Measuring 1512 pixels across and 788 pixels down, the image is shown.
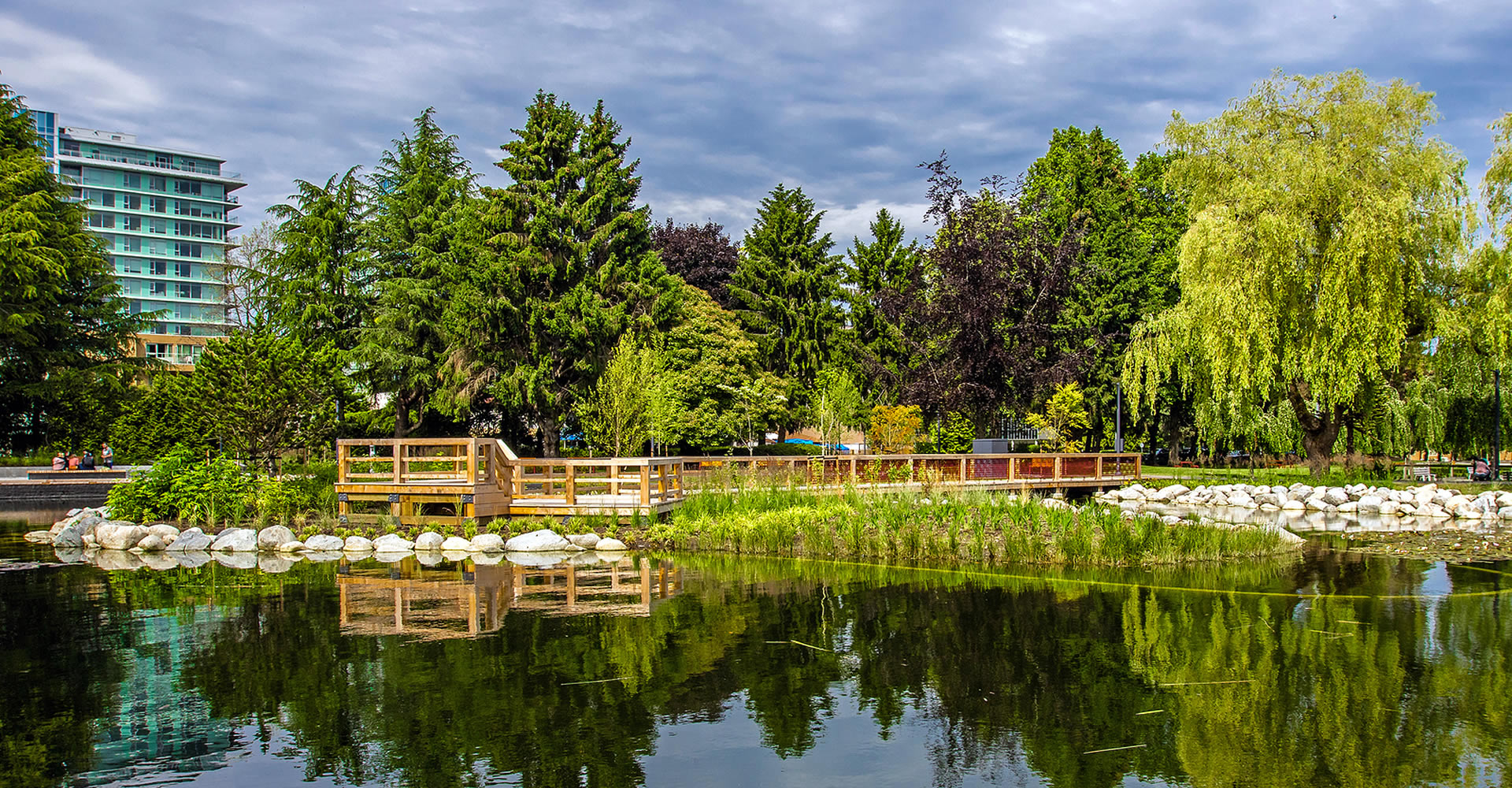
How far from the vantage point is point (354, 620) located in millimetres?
10727

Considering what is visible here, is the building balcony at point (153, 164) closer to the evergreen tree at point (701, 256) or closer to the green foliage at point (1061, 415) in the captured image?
the evergreen tree at point (701, 256)

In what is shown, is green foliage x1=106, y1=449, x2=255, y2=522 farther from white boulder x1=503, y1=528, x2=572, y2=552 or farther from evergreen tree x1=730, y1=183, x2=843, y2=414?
evergreen tree x1=730, y1=183, x2=843, y2=414

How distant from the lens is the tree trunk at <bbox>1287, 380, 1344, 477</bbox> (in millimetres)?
27328

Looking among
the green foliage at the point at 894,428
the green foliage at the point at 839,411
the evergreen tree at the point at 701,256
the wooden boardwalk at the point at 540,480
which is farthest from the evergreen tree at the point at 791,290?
the wooden boardwalk at the point at 540,480

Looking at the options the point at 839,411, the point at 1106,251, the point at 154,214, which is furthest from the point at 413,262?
the point at 154,214

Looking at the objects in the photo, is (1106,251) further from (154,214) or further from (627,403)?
(154,214)

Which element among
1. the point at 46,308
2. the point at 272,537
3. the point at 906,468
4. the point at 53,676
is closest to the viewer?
the point at 53,676

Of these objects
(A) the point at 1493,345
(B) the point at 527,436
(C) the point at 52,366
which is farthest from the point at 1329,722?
(C) the point at 52,366

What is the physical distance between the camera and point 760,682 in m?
8.23

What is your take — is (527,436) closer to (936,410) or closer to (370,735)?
(936,410)

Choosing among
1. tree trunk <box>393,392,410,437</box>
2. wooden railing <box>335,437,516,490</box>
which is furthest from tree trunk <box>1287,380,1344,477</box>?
tree trunk <box>393,392,410,437</box>

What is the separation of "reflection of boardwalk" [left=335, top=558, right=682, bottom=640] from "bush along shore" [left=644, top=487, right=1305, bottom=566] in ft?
7.33

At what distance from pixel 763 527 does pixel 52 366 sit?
111ft

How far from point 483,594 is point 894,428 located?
23.2 m
